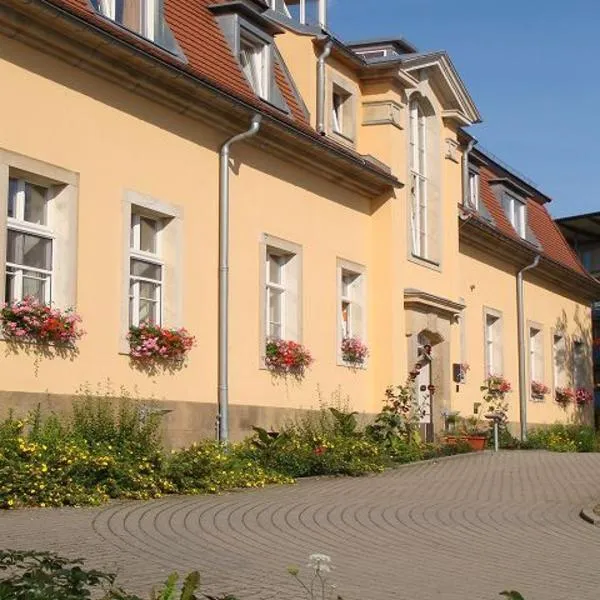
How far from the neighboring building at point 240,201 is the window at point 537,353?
3.79 metres

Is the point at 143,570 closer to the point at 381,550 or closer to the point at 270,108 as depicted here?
the point at 381,550

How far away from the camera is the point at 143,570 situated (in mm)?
7941

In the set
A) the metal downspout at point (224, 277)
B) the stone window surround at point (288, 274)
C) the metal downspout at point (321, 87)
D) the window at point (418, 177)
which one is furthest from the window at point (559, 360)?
the metal downspout at point (224, 277)

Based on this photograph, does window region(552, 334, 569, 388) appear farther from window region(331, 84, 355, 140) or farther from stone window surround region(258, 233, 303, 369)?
stone window surround region(258, 233, 303, 369)

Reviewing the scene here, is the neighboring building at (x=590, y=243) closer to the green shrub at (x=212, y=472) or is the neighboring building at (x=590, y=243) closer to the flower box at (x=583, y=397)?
the flower box at (x=583, y=397)

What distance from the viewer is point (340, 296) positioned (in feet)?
66.4

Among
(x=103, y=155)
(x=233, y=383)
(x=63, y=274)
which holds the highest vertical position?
(x=103, y=155)

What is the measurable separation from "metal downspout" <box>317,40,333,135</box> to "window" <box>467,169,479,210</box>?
8260mm

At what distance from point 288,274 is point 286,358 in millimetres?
1482

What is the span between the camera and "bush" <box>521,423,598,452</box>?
1005 inches

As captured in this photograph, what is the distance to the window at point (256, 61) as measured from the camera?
730 inches

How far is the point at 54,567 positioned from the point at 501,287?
2388 cm

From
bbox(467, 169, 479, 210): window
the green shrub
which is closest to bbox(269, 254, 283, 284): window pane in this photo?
the green shrub

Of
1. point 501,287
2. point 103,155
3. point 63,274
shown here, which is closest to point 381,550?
point 63,274
